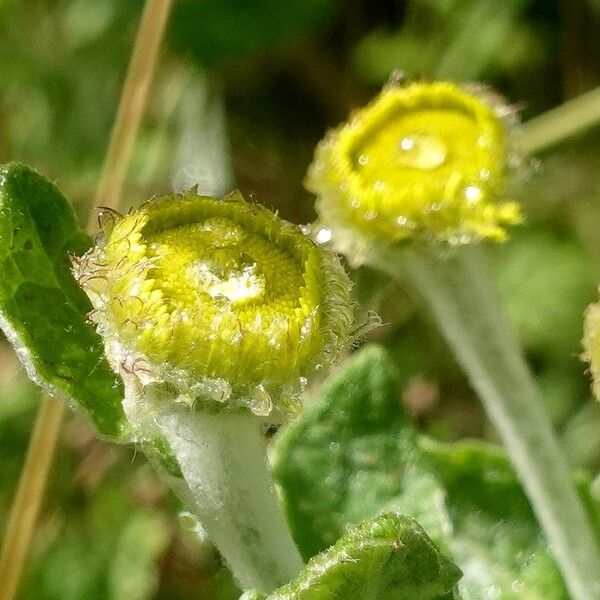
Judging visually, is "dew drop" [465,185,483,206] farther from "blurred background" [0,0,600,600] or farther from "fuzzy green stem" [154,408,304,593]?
"blurred background" [0,0,600,600]

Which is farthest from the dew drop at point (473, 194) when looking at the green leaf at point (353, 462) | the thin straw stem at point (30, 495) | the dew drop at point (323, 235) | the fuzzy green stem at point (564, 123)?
the fuzzy green stem at point (564, 123)

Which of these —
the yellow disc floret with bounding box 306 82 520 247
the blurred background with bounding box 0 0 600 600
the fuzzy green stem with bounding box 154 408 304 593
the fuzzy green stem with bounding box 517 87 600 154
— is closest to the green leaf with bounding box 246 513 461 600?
the fuzzy green stem with bounding box 154 408 304 593

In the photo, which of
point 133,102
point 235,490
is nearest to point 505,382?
point 235,490

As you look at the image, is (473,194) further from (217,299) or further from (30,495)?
(30,495)

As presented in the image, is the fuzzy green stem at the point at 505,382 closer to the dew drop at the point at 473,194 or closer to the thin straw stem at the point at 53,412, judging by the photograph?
the dew drop at the point at 473,194

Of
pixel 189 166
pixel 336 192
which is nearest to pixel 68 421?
pixel 189 166

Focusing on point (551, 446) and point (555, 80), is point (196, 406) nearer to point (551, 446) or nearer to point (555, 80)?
point (551, 446)
